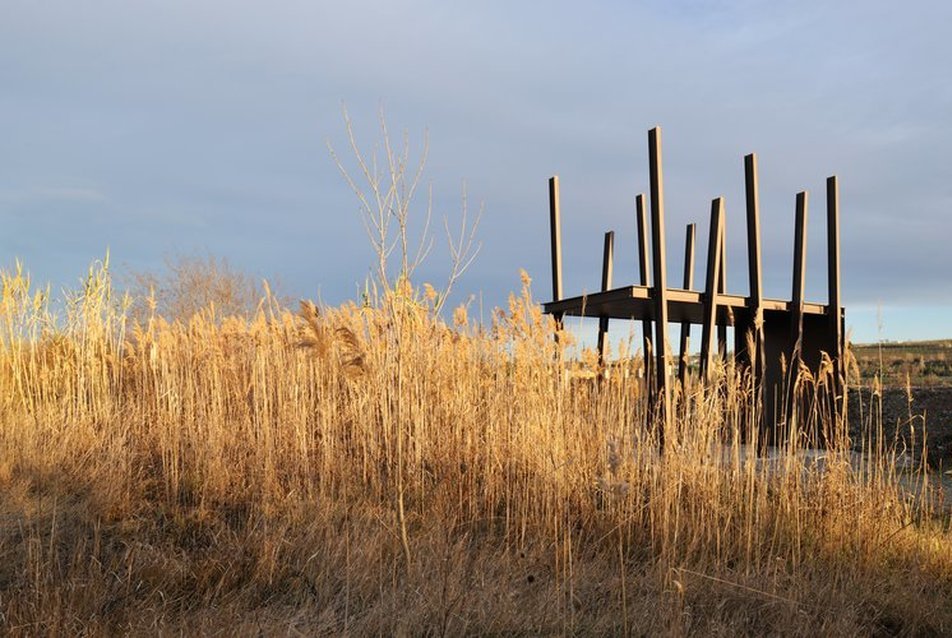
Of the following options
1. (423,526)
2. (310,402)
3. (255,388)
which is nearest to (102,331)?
(255,388)

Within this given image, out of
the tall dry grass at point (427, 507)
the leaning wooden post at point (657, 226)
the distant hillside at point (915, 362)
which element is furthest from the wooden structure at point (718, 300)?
the distant hillside at point (915, 362)

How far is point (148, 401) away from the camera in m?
5.99

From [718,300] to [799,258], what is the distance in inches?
43.7

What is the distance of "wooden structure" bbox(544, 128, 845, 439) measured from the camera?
6738 mm

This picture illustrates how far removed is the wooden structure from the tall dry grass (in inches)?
88.3

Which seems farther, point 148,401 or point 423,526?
point 148,401

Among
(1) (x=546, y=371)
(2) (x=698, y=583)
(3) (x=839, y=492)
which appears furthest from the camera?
(1) (x=546, y=371)

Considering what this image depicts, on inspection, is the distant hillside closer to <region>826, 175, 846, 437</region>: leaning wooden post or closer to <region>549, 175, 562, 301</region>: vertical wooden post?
<region>826, 175, 846, 437</region>: leaning wooden post

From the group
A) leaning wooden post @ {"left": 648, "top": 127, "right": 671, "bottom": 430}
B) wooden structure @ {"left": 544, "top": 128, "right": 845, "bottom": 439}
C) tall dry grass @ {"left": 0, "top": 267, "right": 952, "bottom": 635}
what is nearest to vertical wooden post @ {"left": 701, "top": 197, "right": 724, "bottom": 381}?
wooden structure @ {"left": 544, "top": 128, "right": 845, "bottom": 439}

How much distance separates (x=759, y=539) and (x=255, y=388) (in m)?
3.28

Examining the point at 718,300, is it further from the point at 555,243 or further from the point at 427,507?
the point at 427,507

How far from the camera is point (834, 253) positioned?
8.07m

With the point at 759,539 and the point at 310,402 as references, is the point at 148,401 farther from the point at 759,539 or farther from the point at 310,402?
the point at 759,539

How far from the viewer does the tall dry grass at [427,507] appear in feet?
9.41
